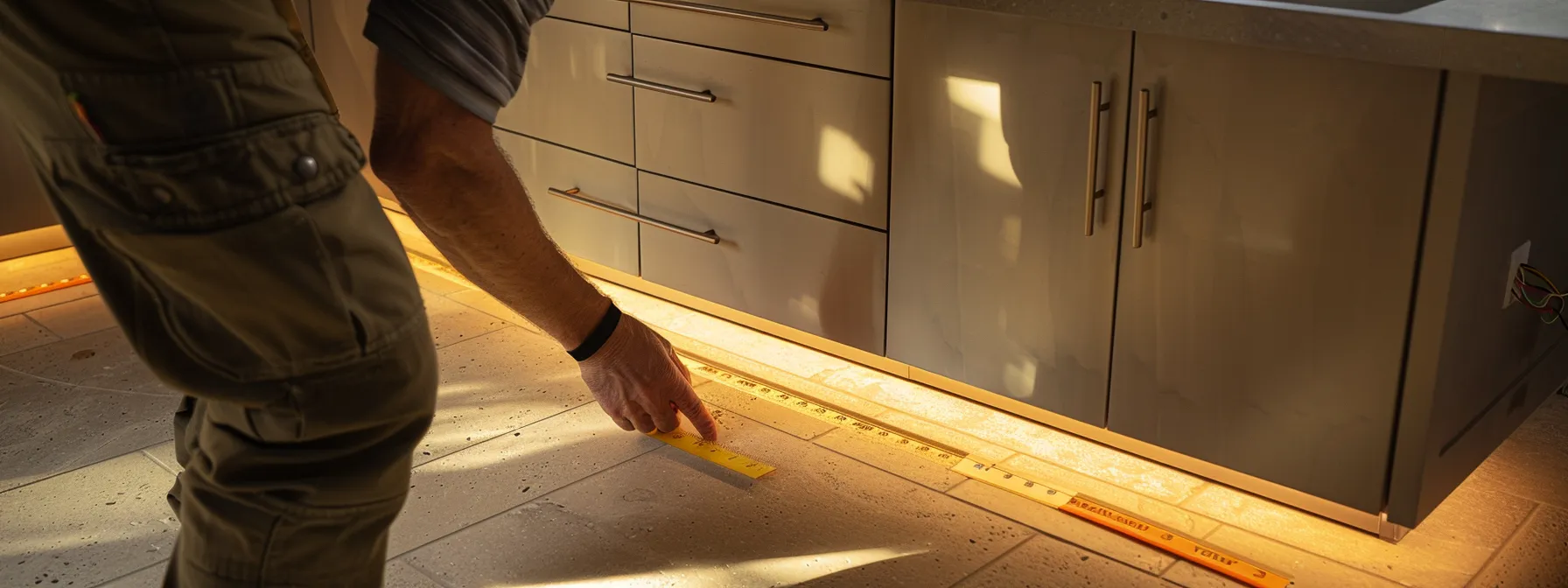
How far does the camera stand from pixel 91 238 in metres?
0.97

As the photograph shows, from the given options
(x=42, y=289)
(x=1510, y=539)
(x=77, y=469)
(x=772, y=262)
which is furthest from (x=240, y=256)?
(x=42, y=289)

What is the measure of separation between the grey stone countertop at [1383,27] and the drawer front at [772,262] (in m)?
0.70

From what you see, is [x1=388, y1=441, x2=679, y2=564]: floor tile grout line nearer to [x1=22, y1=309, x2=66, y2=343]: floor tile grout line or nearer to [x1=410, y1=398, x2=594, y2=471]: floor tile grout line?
[x1=410, y1=398, x2=594, y2=471]: floor tile grout line

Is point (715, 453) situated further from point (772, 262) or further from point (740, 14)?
point (740, 14)

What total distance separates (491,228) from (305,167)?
0.39m

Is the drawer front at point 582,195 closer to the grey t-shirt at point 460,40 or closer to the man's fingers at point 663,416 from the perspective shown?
the man's fingers at point 663,416

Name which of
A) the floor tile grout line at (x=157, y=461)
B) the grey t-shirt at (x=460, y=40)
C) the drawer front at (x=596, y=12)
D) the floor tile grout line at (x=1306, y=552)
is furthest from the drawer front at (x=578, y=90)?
the grey t-shirt at (x=460, y=40)

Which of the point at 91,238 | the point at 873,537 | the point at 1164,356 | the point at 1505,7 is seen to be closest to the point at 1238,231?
the point at 1164,356

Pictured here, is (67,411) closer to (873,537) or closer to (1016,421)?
(873,537)

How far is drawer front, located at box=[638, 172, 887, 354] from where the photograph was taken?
8.32 feet

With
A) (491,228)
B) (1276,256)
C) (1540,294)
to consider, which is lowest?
(1540,294)

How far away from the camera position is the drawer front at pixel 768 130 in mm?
2414

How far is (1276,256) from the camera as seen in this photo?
1.90m

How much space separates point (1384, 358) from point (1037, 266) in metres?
0.56
